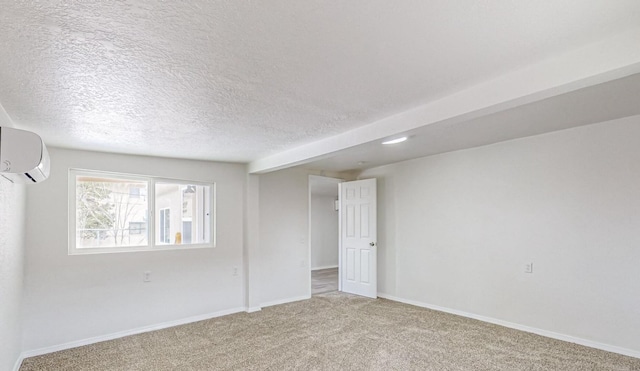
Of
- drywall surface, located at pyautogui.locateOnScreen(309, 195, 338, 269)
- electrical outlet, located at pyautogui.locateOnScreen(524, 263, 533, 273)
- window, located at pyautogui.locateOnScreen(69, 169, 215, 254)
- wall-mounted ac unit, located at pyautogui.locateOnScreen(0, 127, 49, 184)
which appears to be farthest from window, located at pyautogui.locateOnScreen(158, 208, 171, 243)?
drywall surface, located at pyautogui.locateOnScreen(309, 195, 338, 269)

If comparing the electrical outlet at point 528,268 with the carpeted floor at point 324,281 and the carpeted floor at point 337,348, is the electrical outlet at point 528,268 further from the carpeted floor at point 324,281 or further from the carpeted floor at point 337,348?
the carpeted floor at point 324,281

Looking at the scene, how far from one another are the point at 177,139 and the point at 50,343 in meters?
Result: 2.58

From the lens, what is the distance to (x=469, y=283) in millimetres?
4453

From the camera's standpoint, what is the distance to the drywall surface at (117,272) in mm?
3592

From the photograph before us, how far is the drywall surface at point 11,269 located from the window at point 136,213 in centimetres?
63

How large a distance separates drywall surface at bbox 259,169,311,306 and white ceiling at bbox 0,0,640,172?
2635 mm

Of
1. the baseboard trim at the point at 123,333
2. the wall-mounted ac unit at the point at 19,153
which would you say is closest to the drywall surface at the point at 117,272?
the baseboard trim at the point at 123,333

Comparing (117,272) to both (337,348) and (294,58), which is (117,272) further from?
(294,58)

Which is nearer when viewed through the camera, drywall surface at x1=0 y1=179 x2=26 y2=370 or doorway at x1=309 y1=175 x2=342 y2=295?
drywall surface at x1=0 y1=179 x2=26 y2=370

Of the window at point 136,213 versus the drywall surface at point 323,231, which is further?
the drywall surface at point 323,231

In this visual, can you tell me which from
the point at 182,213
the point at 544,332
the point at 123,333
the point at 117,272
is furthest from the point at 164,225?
the point at 544,332

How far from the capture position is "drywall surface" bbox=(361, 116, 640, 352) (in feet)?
10.8

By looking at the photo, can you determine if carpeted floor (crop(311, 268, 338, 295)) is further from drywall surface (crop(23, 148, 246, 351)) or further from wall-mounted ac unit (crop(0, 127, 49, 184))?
wall-mounted ac unit (crop(0, 127, 49, 184))

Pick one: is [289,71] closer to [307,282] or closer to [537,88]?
[537,88]
